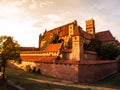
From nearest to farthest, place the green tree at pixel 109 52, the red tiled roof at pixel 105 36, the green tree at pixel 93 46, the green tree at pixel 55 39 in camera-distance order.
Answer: the green tree at pixel 109 52 → the green tree at pixel 93 46 → the green tree at pixel 55 39 → the red tiled roof at pixel 105 36

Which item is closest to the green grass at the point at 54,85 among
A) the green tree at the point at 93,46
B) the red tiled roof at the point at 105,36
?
the green tree at the point at 93,46

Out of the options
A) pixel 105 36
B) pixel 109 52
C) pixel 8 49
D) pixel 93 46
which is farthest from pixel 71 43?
pixel 8 49

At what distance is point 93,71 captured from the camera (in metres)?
34.8

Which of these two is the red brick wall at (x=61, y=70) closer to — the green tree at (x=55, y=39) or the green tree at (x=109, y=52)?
the green tree at (x=55, y=39)

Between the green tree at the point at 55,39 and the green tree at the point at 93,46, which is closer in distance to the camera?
the green tree at the point at 93,46

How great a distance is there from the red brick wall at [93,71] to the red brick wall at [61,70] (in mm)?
1069

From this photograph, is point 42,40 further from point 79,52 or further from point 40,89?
point 40,89

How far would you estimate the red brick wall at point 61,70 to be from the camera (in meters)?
32.5

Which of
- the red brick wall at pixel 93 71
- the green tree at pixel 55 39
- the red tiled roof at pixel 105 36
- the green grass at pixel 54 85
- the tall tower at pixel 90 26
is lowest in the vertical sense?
the green grass at pixel 54 85

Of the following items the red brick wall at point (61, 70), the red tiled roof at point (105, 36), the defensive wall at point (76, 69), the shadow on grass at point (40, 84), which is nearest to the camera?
the shadow on grass at point (40, 84)

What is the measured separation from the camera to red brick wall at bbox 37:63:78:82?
32.5 m

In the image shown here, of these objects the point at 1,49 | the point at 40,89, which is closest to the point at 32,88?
the point at 40,89

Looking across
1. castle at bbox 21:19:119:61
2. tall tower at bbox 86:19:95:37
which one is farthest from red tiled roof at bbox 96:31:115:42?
tall tower at bbox 86:19:95:37

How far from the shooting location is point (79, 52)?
3950cm
